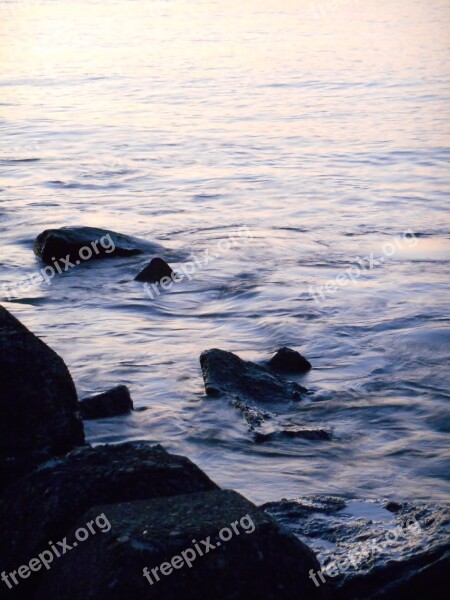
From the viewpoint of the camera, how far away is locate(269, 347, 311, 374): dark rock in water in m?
8.59

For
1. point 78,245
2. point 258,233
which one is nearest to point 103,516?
point 78,245

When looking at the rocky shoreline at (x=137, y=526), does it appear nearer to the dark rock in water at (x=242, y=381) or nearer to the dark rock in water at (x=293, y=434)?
the dark rock in water at (x=293, y=434)

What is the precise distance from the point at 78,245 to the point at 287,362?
438cm

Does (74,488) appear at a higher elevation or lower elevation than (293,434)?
higher

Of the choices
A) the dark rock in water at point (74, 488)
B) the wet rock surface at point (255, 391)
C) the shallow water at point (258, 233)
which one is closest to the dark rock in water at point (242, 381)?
the wet rock surface at point (255, 391)

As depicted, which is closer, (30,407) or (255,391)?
(30,407)

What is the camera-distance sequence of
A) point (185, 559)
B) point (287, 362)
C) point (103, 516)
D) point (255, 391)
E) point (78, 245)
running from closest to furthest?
point (185, 559) → point (103, 516) → point (255, 391) → point (287, 362) → point (78, 245)

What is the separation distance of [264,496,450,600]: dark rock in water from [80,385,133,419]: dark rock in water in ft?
6.33

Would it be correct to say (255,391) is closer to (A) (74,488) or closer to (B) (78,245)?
(A) (74,488)

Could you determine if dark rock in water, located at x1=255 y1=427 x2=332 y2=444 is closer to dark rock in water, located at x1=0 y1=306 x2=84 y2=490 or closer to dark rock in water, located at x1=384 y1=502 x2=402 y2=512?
dark rock in water, located at x1=384 y1=502 x2=402 y2=512

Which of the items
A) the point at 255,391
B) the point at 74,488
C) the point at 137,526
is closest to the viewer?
the point at 137,526

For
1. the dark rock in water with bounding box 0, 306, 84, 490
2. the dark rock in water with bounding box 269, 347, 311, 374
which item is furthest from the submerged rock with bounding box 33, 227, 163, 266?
the dark rock in water with bounding box 0, 306, 84, 490

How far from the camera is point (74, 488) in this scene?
460 cm

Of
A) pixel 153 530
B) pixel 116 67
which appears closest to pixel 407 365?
pixel 153 530
